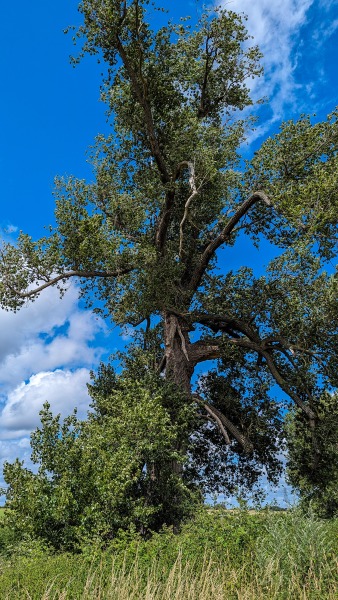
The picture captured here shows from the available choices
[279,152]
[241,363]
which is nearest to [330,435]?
[241,363]

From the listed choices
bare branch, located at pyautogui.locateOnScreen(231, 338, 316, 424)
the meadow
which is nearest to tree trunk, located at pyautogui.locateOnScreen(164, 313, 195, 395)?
bare branch, located at pyautogui.locateOnScreen(231, 338, 316, 424)

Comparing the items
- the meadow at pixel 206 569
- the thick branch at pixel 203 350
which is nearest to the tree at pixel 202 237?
the thick branch at pixel 203 350

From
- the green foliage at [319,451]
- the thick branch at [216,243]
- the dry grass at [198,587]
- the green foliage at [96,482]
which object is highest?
the thick branch at [216,243]

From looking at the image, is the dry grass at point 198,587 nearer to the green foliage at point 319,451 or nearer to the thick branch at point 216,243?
the green foliage at point 319,451

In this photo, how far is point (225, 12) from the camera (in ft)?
73.9

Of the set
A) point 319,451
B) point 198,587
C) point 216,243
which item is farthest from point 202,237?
point 198,587

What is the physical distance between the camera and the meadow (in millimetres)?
8086

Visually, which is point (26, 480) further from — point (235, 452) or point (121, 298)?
point (235, 452)

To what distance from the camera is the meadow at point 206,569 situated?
8.09 metres

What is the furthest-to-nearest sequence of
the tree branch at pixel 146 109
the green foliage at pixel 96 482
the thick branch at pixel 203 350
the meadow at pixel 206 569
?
the thick branch at pixel 203 350, the tree branch at pixel 146 109, the green foliage at pixel 96 482, the meadow at pixel 206 569

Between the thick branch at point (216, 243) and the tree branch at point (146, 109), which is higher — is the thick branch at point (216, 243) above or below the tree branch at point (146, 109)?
below

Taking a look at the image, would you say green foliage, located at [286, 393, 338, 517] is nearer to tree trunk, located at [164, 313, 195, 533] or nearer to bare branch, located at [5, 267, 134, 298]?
tree trunk, located at [164, 313, 195, 533]

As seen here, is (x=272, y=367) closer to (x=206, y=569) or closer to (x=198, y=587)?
(x=206, y=569)

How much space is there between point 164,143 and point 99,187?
4057mm
